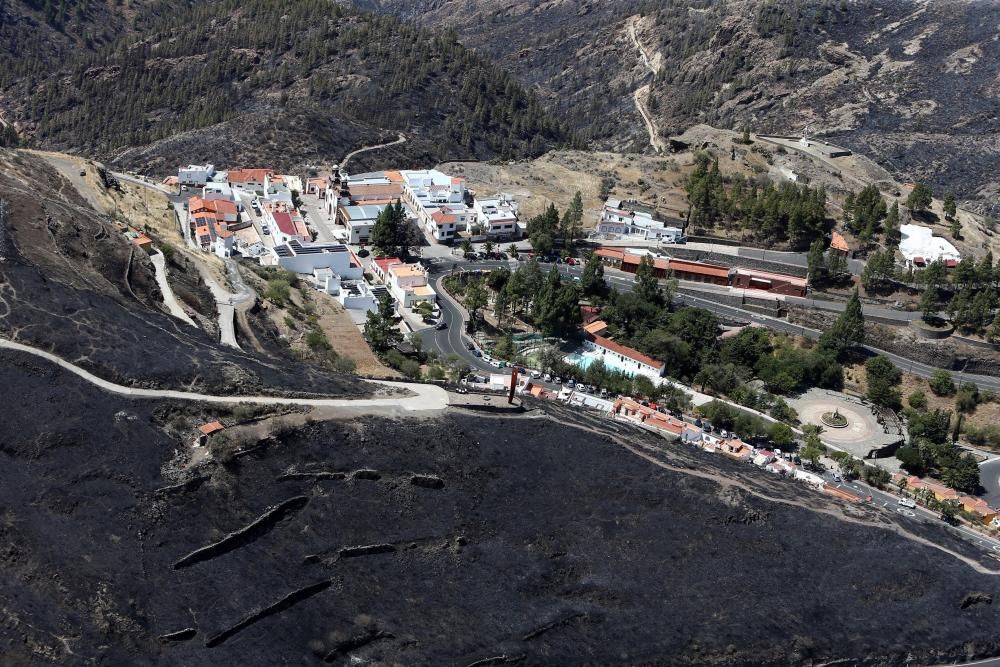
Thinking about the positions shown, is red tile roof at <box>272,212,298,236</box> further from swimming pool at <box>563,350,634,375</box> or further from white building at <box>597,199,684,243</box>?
white building at <box>597,199,684,243</box>

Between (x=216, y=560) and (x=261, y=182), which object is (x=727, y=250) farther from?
(x=216, y=560)

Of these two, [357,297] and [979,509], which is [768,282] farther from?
[357,297]

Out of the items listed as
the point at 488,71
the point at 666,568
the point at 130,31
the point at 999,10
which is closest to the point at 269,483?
the point at 666,568

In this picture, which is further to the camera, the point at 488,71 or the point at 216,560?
the point at 488,71

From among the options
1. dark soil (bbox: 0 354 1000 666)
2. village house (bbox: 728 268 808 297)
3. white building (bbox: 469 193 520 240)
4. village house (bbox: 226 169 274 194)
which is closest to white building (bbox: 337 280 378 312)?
white building (bbox: 469 193 520 240)

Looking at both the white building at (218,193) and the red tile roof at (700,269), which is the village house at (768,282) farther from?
the white building at (218,193)

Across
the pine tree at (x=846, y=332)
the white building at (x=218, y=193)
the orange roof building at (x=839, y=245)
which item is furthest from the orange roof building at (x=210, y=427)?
the orange roof building at (x=839, y=245)
